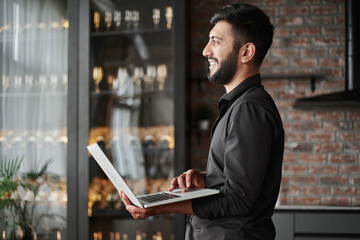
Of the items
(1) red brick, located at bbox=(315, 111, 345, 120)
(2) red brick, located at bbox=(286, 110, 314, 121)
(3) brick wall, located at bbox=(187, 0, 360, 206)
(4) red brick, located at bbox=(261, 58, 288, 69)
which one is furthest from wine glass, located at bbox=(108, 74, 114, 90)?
(1) red brick, located at bbox=(315, 111, 345, 120)

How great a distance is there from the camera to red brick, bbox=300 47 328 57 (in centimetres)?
319

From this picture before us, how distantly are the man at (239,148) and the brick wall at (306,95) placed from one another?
1.76 metres

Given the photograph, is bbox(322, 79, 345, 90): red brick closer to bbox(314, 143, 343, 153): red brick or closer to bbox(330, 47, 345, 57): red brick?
bbox(330, 47, 345, 57): red brick

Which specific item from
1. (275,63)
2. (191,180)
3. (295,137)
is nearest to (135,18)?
(275,63)

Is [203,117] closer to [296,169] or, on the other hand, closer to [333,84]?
[296,169]

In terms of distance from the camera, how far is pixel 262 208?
1292mm

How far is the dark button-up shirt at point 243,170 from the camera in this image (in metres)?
1.19

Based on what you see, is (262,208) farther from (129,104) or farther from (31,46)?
(31,46)

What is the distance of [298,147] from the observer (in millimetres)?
3182

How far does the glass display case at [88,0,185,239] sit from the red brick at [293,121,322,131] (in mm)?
1018

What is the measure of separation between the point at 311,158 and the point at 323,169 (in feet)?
0.40

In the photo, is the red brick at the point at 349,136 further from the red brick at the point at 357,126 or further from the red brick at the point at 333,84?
the red brick at the point at 333,84

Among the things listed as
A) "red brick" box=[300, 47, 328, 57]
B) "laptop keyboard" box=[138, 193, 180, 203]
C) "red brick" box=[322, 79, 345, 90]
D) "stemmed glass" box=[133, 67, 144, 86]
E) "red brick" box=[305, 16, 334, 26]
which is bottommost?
"laptop keyboard" box=[138, 193, 180, 203]

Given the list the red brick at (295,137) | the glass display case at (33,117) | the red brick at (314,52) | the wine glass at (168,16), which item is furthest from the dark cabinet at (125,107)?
the red brick at (314,52)
